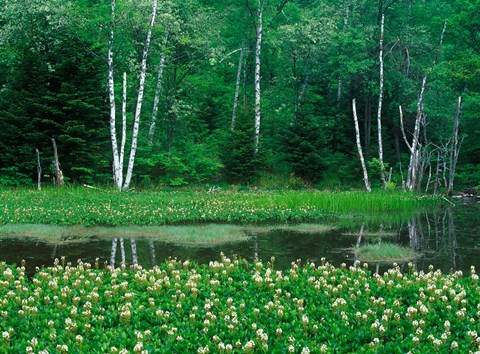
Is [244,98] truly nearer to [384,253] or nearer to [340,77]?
[340,77]

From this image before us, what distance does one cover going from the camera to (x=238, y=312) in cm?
791

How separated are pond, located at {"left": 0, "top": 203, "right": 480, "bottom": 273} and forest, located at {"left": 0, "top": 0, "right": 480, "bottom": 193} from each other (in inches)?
428

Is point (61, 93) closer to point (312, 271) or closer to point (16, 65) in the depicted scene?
point (16, 65)

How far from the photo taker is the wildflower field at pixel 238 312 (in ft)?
21.8

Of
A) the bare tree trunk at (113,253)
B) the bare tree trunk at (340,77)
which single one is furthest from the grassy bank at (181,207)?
the bare tree trunk at (340,77)

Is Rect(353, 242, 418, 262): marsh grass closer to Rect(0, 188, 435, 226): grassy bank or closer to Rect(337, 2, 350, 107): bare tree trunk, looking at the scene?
Rect(0, 188, 435, 226): grassy bank

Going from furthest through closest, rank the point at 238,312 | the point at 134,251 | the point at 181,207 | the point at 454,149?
the point at 454,149 < the point at 181,207 < the point at 134,251 < the point at 238,312

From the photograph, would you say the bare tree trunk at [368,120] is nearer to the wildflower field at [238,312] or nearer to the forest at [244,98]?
the forest at [244,98]

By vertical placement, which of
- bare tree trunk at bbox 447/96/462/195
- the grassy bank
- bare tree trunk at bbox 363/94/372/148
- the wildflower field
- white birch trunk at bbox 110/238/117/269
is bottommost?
white birch trunk at bbox 110/238/117/269

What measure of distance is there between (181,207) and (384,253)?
10.3 m

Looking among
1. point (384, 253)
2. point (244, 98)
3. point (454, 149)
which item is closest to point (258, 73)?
point (244, 98)

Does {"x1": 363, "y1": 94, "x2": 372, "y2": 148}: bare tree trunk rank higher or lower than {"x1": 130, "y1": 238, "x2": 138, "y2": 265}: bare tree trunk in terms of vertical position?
higher

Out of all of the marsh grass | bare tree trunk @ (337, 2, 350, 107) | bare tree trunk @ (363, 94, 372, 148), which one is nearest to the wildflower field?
Result: the marsh grass

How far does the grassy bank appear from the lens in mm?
19203
